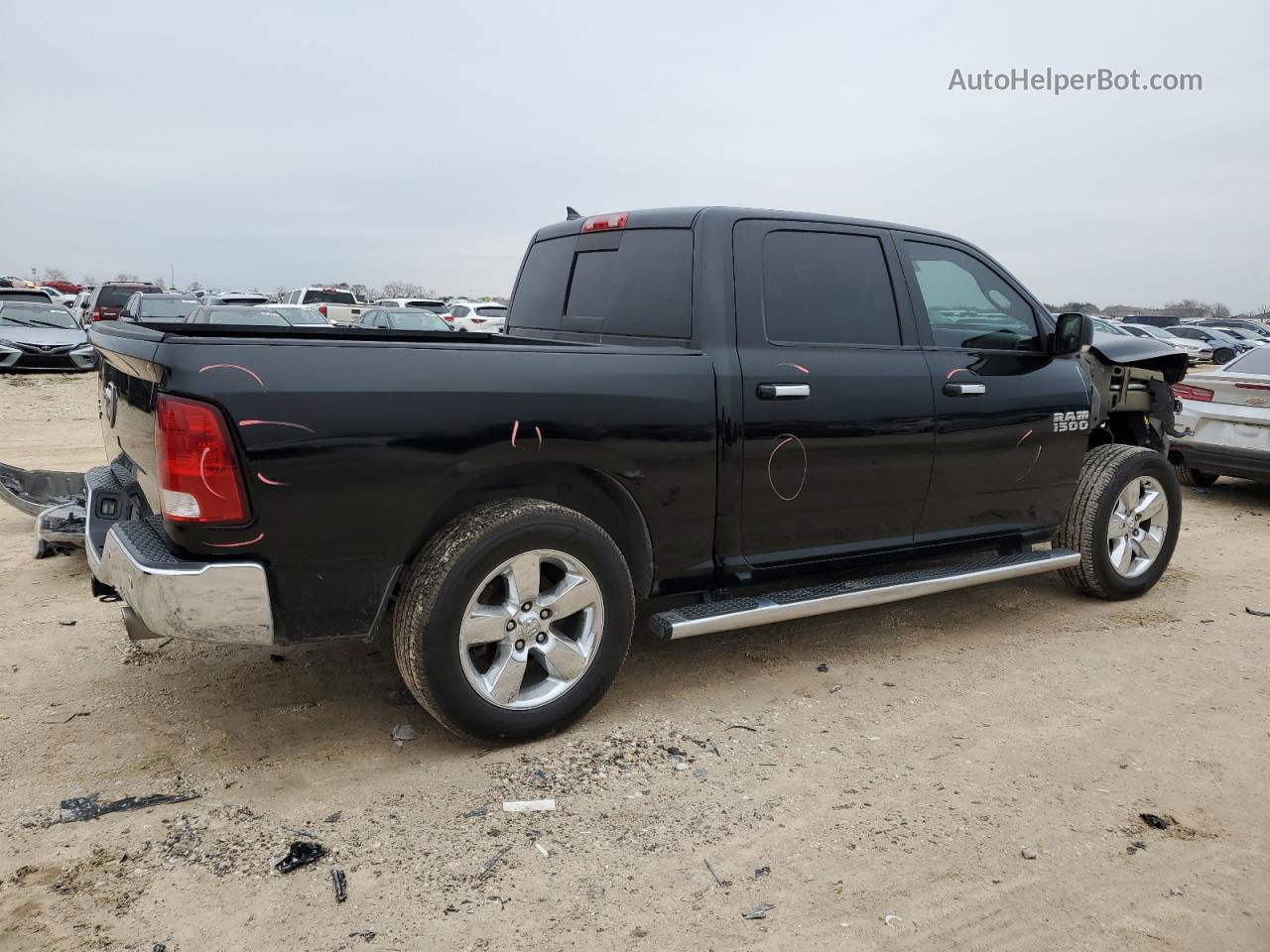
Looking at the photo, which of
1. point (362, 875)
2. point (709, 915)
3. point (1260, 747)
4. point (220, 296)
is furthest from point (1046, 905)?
point (220, 296)

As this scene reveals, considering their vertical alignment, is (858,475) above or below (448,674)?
above

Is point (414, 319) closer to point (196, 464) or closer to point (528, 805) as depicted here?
point (196, 464)

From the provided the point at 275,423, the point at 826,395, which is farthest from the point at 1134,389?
the point at 275,423

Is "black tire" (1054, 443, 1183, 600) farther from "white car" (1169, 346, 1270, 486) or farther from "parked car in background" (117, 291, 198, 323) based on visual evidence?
"parked car in background" (117, 291, 198, 323)

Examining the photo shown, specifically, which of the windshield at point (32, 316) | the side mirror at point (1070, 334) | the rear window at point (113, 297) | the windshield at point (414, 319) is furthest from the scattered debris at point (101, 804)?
the rear window at point (113, 297)

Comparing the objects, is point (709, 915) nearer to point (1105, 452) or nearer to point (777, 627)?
point (777, 627)

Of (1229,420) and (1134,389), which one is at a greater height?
(1134,389)

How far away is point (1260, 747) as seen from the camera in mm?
3586

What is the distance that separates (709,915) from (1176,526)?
4.28 m

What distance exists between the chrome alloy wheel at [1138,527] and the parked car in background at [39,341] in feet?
51.2

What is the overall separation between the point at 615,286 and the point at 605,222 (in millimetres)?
349

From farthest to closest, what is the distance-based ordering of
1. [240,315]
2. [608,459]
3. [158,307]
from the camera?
[158,307] < [240,315] < [608,459]

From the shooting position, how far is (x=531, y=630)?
335 cm

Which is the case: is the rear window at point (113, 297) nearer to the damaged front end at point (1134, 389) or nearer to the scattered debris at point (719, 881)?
the damaged front end at point (1134, 389)
